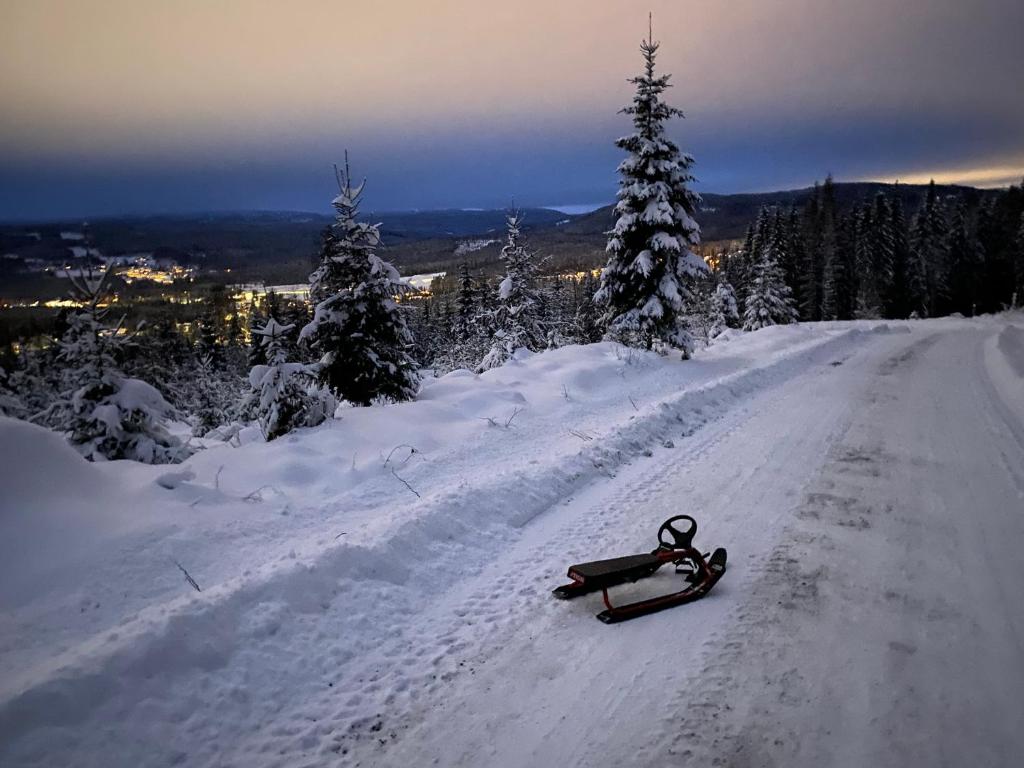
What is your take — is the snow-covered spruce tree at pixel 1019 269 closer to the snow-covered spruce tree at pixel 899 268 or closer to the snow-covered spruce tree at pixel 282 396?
the snow-covered spruce tree at pixel 899 268

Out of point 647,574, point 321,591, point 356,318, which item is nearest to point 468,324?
point 356,318

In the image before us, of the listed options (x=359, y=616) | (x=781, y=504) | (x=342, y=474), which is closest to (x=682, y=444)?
(x=781, y=504)

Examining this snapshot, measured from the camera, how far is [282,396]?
970cm

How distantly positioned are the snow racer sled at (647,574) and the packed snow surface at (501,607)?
0.40ft

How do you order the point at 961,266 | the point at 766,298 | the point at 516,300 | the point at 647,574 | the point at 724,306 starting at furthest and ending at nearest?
1. the point at 961,266
2. the point at 724,306
3. the point at 766,298
4. the point at 516,300
5. the point at 647,574

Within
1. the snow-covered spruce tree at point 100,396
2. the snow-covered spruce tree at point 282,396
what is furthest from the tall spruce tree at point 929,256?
the snow-covered spruce tree at point 100,396

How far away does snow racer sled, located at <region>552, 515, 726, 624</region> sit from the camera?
179 inches

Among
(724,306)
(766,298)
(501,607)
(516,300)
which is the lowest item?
(501,607)

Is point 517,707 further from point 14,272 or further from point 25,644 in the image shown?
point 14,272

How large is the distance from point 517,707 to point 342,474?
4.78 meters

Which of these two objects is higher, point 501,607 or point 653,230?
point 653,230

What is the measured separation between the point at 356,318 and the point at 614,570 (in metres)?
11.9

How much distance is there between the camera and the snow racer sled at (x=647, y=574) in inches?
179

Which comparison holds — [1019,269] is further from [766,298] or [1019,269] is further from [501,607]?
[501,607]
